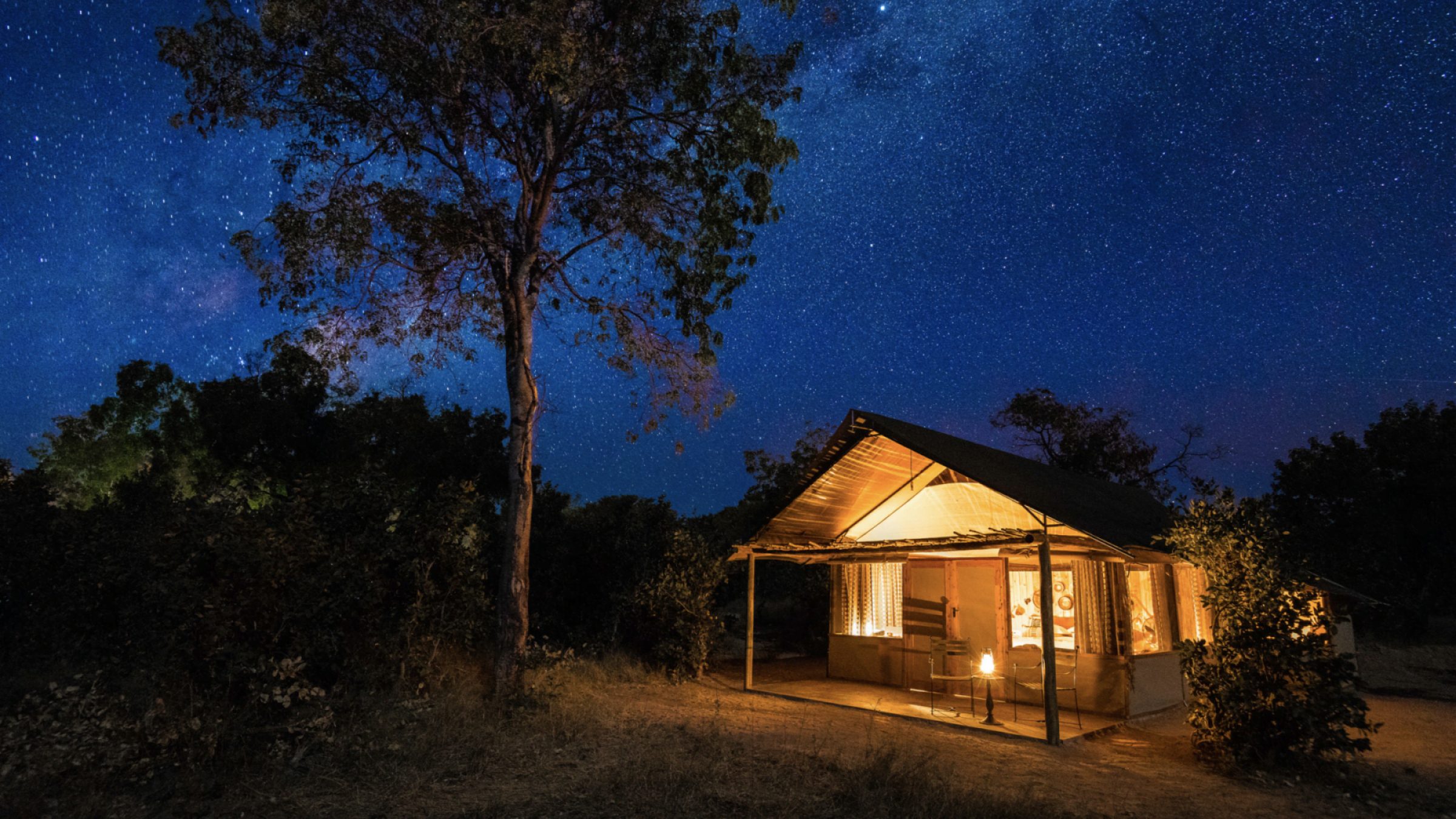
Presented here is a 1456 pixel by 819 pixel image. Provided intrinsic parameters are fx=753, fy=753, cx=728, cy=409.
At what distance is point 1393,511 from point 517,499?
30.8 m

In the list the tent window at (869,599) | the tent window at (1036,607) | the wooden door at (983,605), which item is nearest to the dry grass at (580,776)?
the tent window at (1036,607)

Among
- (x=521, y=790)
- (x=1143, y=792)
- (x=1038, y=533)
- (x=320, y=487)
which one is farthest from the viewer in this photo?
(x=1038, y=533)

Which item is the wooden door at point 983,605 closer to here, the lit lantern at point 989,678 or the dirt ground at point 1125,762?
the lit lantern at point 989,678

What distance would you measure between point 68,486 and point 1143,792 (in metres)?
35.5

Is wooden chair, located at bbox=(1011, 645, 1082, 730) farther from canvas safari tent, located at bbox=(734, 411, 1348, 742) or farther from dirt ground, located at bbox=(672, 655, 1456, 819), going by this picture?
dirt ground, located at bbox=(672, 655, 1456, 819)

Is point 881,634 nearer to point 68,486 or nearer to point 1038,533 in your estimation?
point 1038,533

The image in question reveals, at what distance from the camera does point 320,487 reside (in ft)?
25.7

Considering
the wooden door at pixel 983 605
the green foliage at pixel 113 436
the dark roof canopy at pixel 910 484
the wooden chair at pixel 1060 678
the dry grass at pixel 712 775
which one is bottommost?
the dry grass at pixel 712 775

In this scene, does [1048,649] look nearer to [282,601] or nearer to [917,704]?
[917,704]

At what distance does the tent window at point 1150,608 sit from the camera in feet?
38.7

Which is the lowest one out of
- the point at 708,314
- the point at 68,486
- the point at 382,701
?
the point at 382,701

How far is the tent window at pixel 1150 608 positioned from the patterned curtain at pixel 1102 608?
40 centimetres

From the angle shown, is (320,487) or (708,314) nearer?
(320,487)

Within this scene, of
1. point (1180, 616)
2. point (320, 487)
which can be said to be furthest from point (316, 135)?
point (1180, 616)
